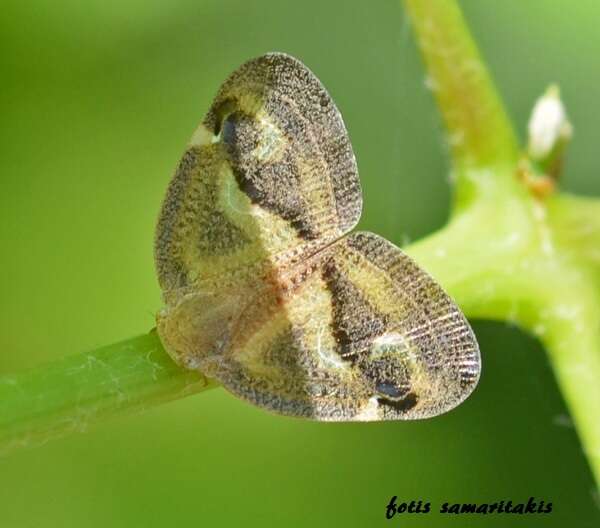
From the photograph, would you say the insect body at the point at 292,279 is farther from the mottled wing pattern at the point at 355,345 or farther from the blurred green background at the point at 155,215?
the blurred green background at the point at 155,215

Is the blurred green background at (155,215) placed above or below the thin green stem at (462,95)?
below

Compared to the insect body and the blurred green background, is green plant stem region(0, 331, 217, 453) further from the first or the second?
the blurred green background

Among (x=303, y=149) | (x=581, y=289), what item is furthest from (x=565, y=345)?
(x=303, y=149)

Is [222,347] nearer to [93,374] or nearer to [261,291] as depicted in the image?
[261,291]

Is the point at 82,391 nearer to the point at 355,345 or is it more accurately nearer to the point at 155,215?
the point at 355,345

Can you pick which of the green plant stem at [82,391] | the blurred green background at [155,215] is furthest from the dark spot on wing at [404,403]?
the blurred green background at [155,215]

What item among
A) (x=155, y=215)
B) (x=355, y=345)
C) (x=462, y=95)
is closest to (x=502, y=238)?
(x=462, y=95)
